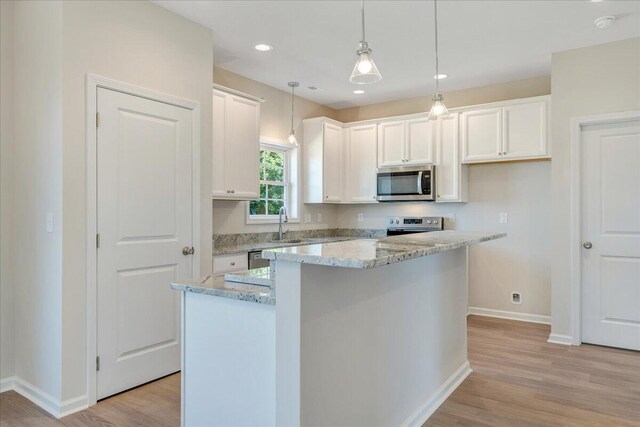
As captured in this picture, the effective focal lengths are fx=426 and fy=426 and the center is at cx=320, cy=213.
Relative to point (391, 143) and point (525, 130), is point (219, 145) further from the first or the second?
point (525, 130)

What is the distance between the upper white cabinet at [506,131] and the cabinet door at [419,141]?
371 millimetres

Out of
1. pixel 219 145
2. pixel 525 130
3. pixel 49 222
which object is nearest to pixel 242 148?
pixel 219 145

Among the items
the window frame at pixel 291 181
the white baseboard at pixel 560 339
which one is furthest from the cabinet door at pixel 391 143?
the white baseboard at pixel 560 339

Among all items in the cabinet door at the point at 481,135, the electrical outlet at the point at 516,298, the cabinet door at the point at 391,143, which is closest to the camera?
the cabinet door at the point at 481,135

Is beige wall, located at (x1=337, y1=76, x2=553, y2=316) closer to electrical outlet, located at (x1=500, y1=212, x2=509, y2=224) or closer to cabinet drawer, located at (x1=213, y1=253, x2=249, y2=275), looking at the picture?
electrical outlet, located at (x1=500, y1=212, x2=509, y2=224)

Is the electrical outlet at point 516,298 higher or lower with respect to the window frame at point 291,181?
lower

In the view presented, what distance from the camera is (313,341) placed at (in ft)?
5.33

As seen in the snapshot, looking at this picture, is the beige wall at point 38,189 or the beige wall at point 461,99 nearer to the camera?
the beige wall at point 38,189

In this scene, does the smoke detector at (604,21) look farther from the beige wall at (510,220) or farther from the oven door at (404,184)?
the oven door at (404,184)

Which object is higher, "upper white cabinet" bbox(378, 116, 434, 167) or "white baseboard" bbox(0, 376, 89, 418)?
"upper white cabinet" bbox(378, 116, 434, 167)

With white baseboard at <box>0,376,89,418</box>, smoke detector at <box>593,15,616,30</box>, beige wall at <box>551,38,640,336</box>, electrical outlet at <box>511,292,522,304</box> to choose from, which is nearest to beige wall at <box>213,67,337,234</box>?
white baseboard at <box>0,376,89,418</box>

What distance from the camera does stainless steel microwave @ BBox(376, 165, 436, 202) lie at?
16.2 ft

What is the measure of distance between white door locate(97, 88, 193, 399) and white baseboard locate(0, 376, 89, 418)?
0.15 metres

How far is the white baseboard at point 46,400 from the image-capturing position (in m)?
2.54
